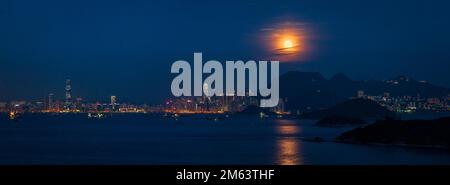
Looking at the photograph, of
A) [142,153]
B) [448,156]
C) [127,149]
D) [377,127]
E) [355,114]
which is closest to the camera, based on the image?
[448,156]

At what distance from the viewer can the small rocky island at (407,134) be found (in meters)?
39.2

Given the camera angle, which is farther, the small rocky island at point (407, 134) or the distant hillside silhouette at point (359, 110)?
the distant hillside silhouette at point (359, 110)

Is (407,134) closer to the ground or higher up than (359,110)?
closer to the ground

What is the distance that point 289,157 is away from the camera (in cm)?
3416

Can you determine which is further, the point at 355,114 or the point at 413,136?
the point at 355,114

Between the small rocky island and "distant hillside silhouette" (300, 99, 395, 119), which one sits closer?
the small rocky island

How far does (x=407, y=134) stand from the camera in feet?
138

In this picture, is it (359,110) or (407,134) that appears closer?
(407,134)

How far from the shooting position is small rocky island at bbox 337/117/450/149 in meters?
39.2
